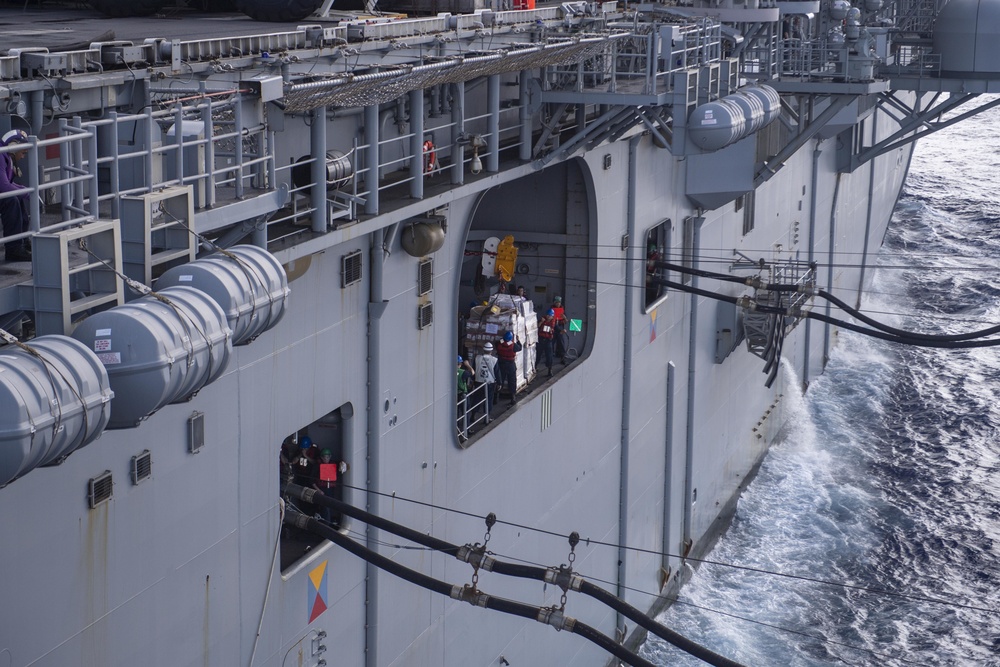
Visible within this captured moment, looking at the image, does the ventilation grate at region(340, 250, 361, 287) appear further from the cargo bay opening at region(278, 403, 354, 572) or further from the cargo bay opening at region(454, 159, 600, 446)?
the cargo bay opening at region(454, 159, 600, 446)

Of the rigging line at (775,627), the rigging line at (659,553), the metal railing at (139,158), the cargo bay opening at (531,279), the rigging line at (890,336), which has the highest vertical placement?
the metal railing at (139,158)

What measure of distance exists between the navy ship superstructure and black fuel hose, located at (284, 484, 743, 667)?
1.97ft

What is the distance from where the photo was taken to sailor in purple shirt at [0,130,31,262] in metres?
9.06

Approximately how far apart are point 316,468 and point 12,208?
5592mm

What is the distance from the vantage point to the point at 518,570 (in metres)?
13.1

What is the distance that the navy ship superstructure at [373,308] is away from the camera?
9.16 meters

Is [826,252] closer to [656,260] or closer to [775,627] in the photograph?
[656,260]

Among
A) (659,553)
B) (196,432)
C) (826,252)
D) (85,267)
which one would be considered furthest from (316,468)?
(826,252)

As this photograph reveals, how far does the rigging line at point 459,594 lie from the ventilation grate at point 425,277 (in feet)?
10.7

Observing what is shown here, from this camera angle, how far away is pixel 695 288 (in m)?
23.5

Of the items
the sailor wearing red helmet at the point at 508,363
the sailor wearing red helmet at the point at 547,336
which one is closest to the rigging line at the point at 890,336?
the sailor wearing red helmet at the point at 547,336

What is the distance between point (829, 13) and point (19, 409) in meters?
22.6

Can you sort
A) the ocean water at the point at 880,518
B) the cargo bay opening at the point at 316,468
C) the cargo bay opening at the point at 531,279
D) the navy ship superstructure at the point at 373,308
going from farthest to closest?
the ocean water at the point at 880,518, the cargo bay opening at the point at 531,279, the cargo bay opening at the point at 316,468, the navy ship superstructure at the point at 373,308

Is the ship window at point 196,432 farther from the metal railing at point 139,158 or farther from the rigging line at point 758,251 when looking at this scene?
the rigging line at point 758,251
